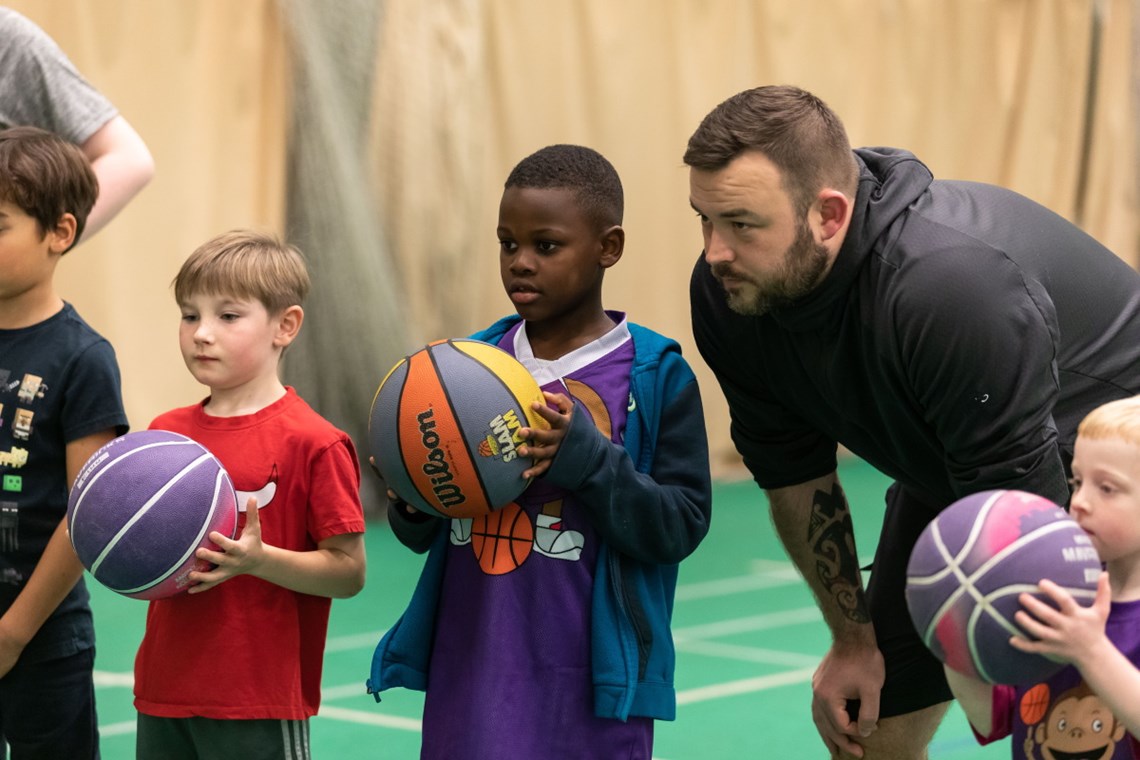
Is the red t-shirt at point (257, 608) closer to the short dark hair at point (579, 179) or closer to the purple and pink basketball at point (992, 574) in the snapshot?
the short dark hair at point (579, 179)

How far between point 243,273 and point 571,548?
3.02 feet

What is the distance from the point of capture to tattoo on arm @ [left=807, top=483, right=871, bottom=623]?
3.94 m

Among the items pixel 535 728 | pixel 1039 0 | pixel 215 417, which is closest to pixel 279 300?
pixel 215 417

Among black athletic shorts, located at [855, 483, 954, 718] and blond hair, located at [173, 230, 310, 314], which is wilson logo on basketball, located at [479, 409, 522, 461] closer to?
blond hair, located at [173, 230, 310, 314]

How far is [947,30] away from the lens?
12883 millimetres

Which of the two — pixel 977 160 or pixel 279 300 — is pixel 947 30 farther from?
pixel 279 300

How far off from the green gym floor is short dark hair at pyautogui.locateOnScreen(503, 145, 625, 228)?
248 centimetres

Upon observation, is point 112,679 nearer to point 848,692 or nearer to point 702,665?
point 702,665

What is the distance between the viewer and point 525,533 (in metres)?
3.36

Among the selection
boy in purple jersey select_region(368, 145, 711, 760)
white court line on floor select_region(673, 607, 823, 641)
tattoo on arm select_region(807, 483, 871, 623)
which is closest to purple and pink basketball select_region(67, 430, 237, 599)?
boy in purple jersey select_region(368, 145, 711, 760)

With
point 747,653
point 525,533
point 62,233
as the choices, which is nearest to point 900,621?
point 525,533

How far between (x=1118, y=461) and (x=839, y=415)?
1.05 meters

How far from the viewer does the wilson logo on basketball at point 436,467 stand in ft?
10.5

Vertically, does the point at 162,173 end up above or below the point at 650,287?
above
